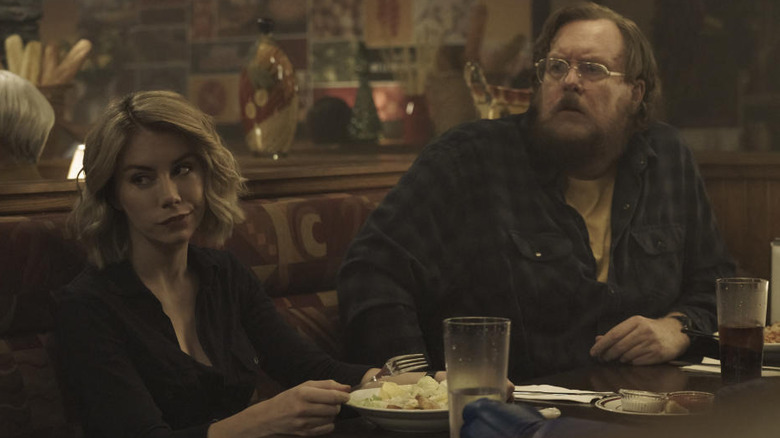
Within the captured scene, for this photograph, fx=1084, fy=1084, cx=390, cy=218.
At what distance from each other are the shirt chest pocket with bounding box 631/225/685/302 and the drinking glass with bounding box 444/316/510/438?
1346 millimetres

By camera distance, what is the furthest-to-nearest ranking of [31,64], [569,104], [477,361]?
[31,64]
[569,104]
[477,361]

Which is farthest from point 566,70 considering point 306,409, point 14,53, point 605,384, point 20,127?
point 14,53

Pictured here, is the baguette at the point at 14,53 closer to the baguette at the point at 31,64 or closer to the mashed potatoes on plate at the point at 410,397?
the baguette at the point at 31,64

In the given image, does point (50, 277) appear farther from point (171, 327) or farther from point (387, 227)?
point (387, 227)

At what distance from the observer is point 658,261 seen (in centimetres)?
240

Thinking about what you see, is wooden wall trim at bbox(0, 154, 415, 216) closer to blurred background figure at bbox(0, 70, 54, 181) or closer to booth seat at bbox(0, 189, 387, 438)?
booth seat at bbox(0, 189, 387, 438)

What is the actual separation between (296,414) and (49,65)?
2598mm

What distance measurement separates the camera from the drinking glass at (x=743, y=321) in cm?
153

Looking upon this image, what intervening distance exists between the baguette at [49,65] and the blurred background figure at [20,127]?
1268 mm

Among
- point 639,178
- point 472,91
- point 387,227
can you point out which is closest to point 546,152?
point 639,178

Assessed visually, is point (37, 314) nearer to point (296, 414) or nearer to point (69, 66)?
point (296, 414)

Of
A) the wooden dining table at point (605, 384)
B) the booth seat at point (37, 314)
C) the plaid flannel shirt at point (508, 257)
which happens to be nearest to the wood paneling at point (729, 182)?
the plaid flannel shirt at point (508, 257)

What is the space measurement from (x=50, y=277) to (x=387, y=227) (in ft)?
2.33

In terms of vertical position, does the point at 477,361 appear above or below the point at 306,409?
above
